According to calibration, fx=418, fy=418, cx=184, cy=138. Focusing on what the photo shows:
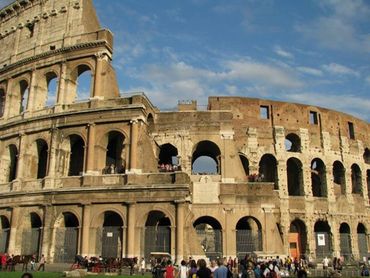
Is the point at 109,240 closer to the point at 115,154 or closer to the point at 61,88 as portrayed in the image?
the point at 115,154

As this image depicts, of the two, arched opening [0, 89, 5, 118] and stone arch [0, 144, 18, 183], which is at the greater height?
arched opening [0, 89, 5, 118]

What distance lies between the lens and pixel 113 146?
25172mm

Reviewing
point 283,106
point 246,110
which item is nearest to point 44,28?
point 246,110

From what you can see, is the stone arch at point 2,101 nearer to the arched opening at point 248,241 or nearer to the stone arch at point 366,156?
the arched opening at point 248,241

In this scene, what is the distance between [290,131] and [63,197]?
15317 mm

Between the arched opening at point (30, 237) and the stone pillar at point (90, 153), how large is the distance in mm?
4022

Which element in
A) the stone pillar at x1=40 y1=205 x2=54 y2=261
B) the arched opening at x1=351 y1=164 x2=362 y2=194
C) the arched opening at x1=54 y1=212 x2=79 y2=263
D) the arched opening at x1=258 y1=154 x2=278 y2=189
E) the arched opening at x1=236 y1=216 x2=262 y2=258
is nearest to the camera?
the arched opening at x1=54 y1=212 x2=79 y2=263

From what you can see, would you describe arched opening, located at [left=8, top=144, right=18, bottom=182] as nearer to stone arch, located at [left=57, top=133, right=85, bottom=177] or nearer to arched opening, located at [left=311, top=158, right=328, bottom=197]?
stone arch, located at [left=57, top=133, right=85, bottom=177]

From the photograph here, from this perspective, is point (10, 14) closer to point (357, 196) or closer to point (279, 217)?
point (279, 217)

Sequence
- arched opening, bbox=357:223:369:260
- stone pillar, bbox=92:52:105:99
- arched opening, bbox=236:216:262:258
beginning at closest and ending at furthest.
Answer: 1. arched opening, bbox=236:216:262:258
2. stone pillar, bbox=92:52:105:99
3. arched opening, bbox=357:223:369:260

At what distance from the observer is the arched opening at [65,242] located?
21.0 metres

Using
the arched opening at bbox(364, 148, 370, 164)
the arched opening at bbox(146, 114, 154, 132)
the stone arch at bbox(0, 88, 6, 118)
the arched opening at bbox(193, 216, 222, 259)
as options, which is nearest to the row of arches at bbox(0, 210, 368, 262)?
the arched opening at bbox(193, 216, 222, 259)

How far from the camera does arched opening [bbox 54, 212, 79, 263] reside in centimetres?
2100

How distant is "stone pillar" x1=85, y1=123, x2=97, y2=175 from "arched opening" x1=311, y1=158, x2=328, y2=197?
50.8 ft
